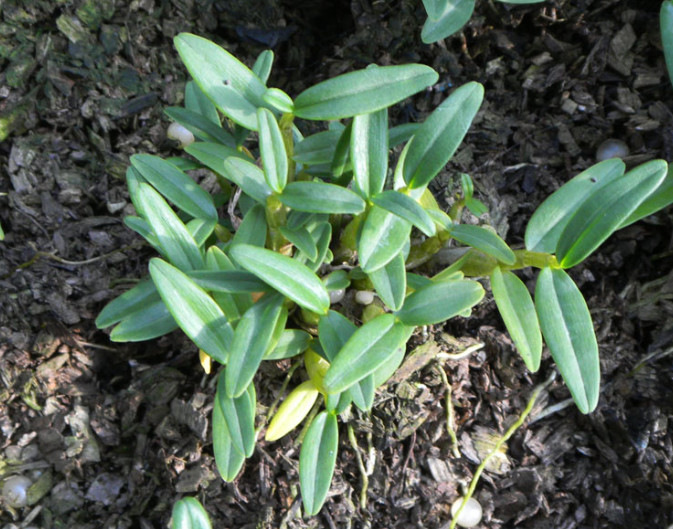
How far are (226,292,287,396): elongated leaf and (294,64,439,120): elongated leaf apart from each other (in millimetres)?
317

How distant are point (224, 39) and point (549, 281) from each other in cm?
124

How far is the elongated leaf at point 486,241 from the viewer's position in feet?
3.37

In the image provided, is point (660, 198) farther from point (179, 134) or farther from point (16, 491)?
point (16, 491)

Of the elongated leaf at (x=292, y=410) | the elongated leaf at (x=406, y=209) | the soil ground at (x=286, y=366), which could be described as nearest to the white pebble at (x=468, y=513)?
the soil ground at (x=286, y=366)

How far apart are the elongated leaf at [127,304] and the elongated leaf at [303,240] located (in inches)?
10.7

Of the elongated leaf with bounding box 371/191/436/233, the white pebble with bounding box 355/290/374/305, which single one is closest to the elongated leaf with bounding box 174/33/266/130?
the elongated leaf with bounding box 371/191/436/233

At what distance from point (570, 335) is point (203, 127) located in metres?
0.80

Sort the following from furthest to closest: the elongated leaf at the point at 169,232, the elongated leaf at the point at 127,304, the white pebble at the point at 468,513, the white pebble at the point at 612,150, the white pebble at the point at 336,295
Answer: the white pebble at the point at 612,150, the white pebble at the point at 468,513, the white pebble at the point at 336,295, the elongated leaf at the point at 127,304, the elongated leaf at the point at 169,232

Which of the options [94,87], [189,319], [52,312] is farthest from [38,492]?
[94,87]

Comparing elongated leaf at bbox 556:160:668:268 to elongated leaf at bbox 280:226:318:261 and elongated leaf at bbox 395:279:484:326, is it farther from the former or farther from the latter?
elongated leaf at bbox 280:226:318:261

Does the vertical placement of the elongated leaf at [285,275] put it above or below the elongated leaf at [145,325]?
above

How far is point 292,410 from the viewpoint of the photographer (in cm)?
126

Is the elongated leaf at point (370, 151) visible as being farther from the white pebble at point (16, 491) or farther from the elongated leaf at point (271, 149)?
the white pebble at point (16, 491)

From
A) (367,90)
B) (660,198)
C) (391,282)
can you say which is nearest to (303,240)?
(391,282)
